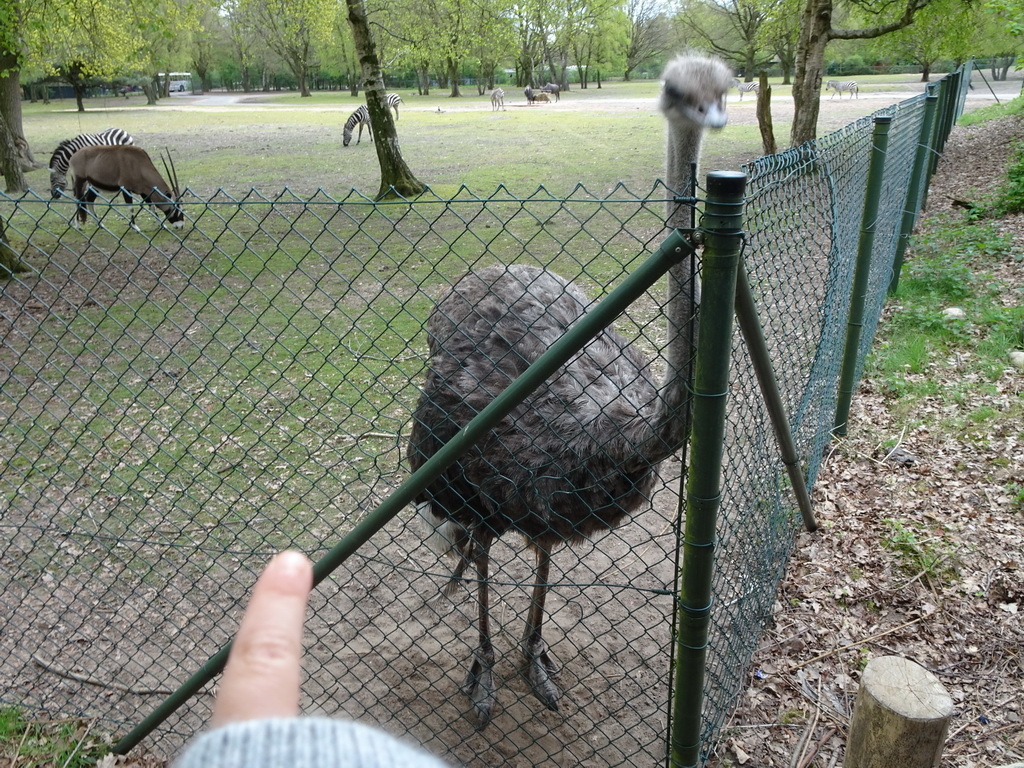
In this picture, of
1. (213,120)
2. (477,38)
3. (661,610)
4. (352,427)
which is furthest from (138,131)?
(661,610)

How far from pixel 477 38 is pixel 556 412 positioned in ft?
44.4

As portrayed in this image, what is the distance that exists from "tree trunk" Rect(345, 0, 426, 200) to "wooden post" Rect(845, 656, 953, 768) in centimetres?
1032

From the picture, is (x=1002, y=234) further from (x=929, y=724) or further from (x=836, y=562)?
(x=929, y=724)

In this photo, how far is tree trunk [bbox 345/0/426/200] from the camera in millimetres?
11602

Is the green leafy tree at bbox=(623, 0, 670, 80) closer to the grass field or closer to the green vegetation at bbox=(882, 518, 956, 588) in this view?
the grass field

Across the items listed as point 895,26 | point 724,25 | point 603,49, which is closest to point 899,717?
point 895,26

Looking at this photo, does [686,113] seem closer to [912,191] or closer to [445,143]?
[912,191]

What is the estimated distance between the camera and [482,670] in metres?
3.40

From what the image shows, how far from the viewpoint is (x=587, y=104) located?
39719 mm

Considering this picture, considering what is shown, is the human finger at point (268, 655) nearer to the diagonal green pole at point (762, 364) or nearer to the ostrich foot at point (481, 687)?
the diagonal green pole at point (762, 364)

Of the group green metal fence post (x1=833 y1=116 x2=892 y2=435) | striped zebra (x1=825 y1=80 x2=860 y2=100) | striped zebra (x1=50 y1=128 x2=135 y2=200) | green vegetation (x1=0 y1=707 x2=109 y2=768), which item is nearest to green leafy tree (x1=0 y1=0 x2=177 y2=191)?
striped zebra (x1=50 y1=128 x2=135 y2=200)

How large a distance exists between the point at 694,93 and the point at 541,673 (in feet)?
7.72

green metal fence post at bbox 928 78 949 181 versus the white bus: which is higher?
the white bus

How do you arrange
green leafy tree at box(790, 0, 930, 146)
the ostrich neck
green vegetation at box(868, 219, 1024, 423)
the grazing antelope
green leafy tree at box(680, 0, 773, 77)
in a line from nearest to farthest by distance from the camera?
the ostrich neck → green vegetation at box(868, 219, 1024, 423) → the grazing antelope → green leafy tree at box(790, 0, 930, 146) → green leafy tree at box(680, 0, 773, 77)
